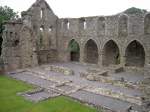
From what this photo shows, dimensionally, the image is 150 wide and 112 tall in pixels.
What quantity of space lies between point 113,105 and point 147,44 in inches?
483

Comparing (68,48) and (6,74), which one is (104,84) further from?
(68,48)

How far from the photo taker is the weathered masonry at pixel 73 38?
26.1 metres

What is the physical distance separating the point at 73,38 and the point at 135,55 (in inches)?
353

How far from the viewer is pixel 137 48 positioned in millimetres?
29375

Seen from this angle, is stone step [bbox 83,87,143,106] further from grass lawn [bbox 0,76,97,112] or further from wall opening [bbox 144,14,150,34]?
wall opening [bbox 144,14,150,34]

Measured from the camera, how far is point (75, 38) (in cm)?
3183

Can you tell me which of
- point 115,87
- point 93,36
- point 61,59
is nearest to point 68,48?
point 61,59

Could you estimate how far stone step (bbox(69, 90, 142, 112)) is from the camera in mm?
14453

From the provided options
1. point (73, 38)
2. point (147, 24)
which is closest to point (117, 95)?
point (147, 24)

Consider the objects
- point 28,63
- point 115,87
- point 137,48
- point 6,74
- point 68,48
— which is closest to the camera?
point 115,87

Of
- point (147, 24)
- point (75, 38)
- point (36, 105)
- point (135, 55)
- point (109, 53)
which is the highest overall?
point (147, 24)

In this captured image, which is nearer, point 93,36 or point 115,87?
point 115,87

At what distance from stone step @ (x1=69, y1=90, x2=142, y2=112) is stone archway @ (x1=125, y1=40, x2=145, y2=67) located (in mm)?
13271

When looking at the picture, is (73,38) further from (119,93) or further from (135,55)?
(119,93)
